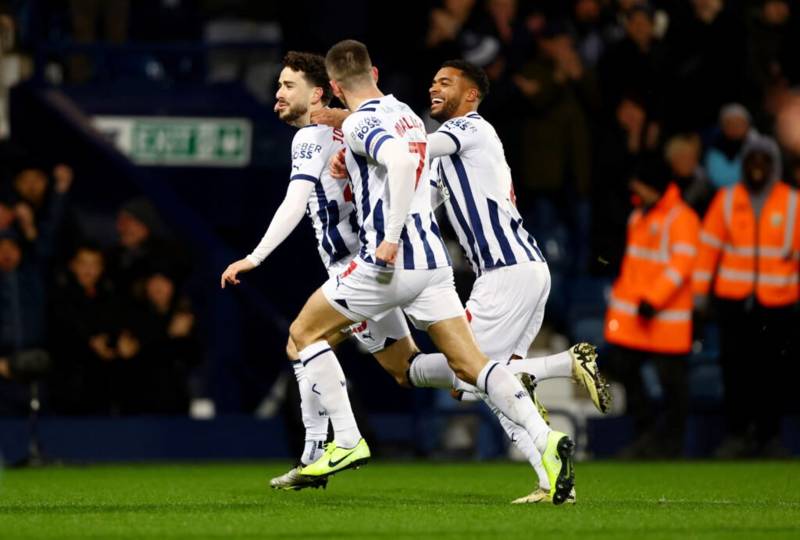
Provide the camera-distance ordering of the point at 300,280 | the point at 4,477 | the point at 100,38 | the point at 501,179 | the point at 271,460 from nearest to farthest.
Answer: the point at 501,179 → the point at 4,477 → the point at 271,460 → the point at 300,280 → the point at 100,38

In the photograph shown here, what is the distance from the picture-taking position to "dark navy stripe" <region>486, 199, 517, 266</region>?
Answer: 9680mm

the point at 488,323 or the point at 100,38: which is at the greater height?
the point at 100,38

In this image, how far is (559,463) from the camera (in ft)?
27.8

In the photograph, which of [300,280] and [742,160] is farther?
[300,280]

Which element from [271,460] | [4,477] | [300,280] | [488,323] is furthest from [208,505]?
[300,280]

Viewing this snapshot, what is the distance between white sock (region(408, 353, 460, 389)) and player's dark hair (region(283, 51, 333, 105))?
1.60 meters

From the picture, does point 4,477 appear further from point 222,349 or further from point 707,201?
point 707,201

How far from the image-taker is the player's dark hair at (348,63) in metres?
8.93

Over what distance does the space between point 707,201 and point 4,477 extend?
683 cm

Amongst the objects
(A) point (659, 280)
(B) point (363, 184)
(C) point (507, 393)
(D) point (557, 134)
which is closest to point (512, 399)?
(C) point (507, 393)

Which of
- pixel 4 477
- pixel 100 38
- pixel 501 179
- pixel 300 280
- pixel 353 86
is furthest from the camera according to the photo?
pixel 100 38

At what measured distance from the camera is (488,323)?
32.6 ft

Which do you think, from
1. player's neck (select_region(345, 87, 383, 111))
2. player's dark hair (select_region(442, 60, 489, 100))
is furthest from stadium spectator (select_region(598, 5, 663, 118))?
player's neck (select_region(345, 87, 383, 111))

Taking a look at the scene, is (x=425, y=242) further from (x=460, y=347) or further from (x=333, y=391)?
(x=333, y=391)
